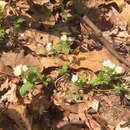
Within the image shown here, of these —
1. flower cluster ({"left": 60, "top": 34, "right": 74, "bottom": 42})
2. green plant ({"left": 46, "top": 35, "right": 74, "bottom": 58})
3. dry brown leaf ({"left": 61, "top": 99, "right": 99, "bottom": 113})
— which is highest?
flower cluster ({"left": 60, "top": 34, "right": 74, "bottom": 42})

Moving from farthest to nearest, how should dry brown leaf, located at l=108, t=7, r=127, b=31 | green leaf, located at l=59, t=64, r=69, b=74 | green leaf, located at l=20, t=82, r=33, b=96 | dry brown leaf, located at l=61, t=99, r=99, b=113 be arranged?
dry brown leaf, located at l=108, t=7, r=127, b=31
green leaf, located at l=59, t=64, r=69, b=74
dry brown leaf, located at l=61, t=99, r=99, b=113
green leaf, located at l=20, t=82, r=33, b=96

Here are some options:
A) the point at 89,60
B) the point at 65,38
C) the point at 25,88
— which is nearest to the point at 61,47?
the point at 65,38

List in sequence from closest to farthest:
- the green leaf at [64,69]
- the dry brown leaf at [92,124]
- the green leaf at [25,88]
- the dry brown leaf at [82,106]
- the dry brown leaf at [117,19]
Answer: the green leaf at [25,88] → the dry brown leaf at [92,124] → the dry brown leaf at [82,106] → the green leaf at [64,69] → the dry brown leaf at [117,19]

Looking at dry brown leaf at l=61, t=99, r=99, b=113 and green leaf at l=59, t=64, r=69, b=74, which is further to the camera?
green leaf at l=59, t=64, r=69, b=74

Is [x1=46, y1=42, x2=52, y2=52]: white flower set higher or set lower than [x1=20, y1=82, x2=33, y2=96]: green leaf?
higher

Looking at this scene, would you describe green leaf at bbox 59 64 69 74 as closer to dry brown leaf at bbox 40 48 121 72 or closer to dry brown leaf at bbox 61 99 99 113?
dry brown leaf at bbox 40 48 121 72

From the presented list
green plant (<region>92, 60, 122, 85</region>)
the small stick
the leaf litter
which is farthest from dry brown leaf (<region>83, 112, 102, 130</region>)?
Answer: the small stick

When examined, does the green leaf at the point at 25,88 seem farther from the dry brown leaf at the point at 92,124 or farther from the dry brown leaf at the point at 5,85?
the dry brown leaf at the point at 92,124

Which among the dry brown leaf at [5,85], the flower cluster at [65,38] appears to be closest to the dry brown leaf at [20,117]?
the dry brown leaf at [5,85]

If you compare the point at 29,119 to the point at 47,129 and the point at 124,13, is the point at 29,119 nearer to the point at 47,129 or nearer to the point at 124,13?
the point at 47,129
